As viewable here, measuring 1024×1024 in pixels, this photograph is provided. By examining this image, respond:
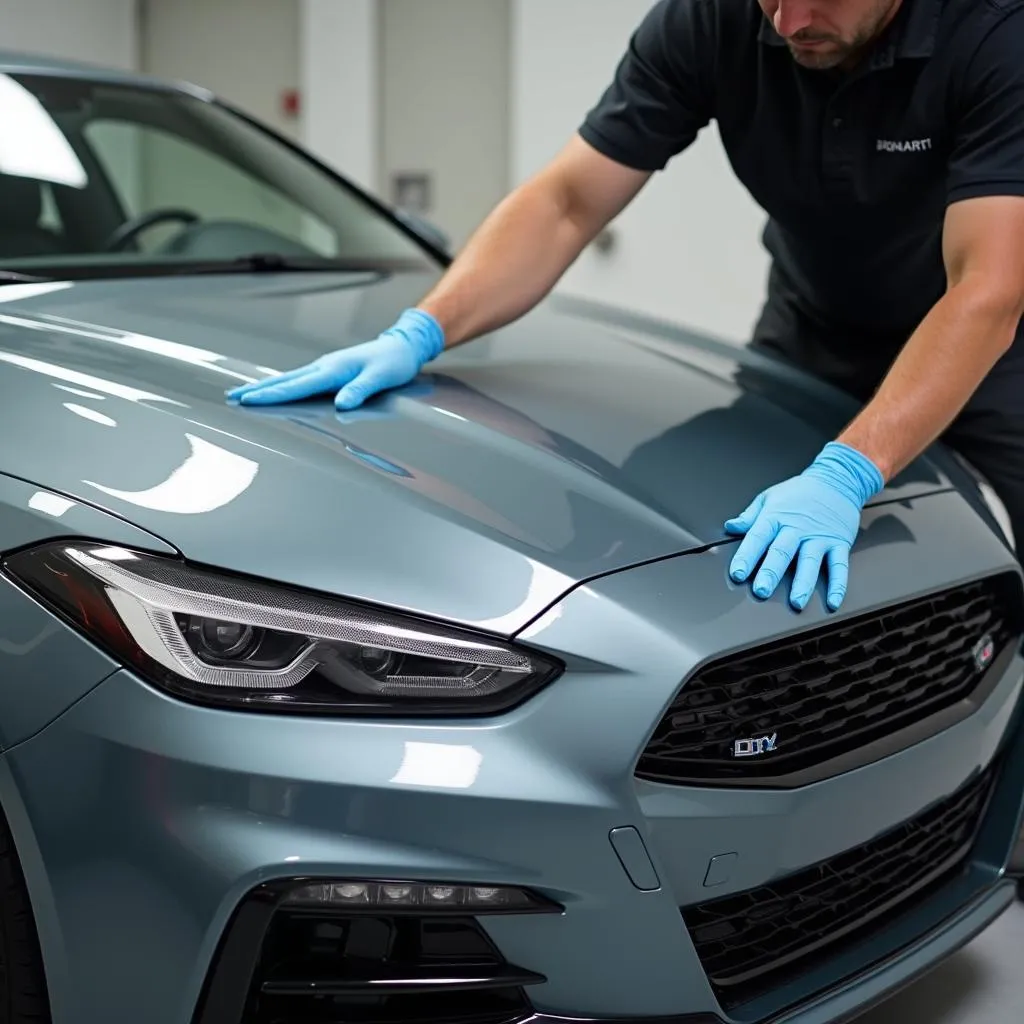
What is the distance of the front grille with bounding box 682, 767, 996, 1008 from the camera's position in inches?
43.3

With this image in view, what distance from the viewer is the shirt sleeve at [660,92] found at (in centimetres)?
174

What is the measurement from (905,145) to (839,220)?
163mm

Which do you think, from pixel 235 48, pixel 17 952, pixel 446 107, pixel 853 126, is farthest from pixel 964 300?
pixel 235 48

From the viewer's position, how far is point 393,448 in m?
1.19

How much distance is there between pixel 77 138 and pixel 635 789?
65.6 inches

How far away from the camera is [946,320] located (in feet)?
4.77

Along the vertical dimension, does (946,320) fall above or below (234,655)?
above

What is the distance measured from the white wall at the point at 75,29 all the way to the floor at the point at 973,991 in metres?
4.71

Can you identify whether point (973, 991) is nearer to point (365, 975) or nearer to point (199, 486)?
point (365, 975)

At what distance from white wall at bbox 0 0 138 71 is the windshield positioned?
2.99 meters

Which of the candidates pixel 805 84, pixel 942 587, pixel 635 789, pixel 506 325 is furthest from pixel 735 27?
pixel 635 789

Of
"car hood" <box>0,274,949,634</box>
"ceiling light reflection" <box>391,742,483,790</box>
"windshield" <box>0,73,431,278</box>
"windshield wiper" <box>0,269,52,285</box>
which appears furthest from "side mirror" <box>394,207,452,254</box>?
"ceiling light reflection" <box>391,742,483,790</box>

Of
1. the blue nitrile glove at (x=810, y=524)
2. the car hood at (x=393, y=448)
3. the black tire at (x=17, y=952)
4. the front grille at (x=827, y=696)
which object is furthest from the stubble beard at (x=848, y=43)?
the black tire at (x=17, y=952)

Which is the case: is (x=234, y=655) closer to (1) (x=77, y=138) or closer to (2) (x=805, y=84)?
(2) (x=805, y=84)
